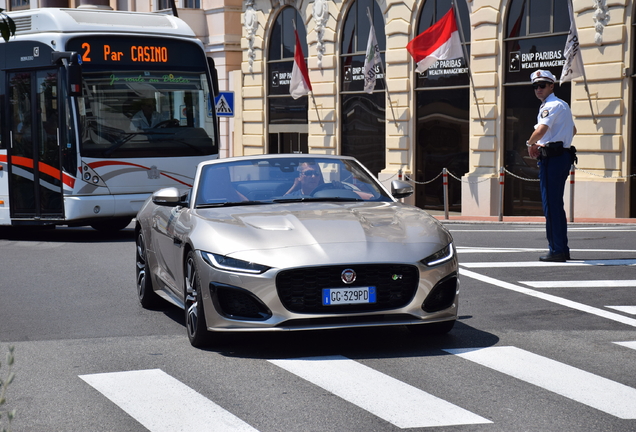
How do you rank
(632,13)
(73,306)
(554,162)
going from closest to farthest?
(73,306), (554,162), (632,13)

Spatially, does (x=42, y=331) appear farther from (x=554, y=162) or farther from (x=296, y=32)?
(x=296, y=32)

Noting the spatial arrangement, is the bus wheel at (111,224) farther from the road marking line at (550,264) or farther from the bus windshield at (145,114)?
the road marking line at (550,264)

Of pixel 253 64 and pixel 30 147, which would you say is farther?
pixel 253 64

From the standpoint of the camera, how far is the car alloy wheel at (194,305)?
6930mm

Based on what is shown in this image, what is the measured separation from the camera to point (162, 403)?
5559mm

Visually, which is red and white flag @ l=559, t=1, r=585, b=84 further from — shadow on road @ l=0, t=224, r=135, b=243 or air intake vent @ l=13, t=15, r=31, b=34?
air intake vent @ l=13, t=15, r=31, b=34

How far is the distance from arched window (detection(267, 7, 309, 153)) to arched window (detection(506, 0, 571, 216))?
792 cm

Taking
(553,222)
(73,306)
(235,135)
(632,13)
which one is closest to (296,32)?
(235,135)

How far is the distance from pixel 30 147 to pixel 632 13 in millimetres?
11223

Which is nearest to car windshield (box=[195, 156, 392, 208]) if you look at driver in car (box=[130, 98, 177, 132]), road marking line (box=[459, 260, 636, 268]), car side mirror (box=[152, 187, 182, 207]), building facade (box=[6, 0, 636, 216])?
car side mirror (box=[152, 187, 182, 207])

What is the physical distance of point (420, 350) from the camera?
6.89m

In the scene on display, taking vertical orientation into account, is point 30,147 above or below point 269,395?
above

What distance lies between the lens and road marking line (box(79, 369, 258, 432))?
16.8ft

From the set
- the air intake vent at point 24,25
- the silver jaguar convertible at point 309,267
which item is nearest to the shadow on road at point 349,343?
the silver jaguar convertible at point 309,267
